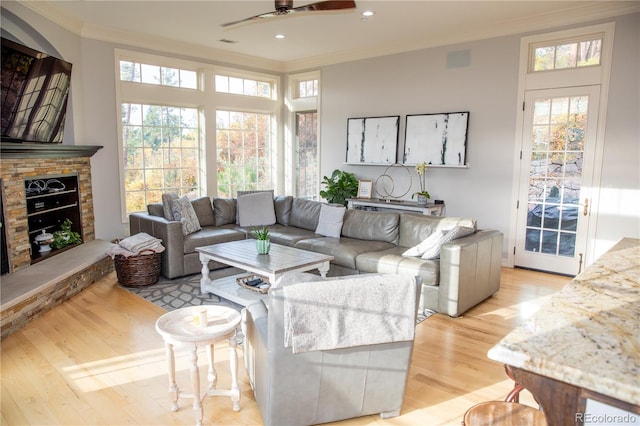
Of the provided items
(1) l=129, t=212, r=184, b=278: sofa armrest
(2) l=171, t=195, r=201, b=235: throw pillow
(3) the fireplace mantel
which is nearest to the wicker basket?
(1) l=129, t=212, r=184, b=278: sofa armrest

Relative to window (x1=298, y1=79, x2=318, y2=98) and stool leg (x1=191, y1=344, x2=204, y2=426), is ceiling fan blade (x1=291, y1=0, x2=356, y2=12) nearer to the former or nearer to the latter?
stool leg (x1=191, y1=344, x2=204, y2=426)

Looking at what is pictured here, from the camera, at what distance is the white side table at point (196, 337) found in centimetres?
224

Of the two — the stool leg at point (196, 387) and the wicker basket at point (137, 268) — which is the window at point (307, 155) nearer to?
the wicker basket at point (137, 268)

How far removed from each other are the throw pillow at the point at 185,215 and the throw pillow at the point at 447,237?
2768mm

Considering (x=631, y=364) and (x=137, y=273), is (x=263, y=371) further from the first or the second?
(x=137, y=273)

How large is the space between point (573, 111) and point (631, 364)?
4789 mm

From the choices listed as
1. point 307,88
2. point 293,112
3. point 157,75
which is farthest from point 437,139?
point 157,75

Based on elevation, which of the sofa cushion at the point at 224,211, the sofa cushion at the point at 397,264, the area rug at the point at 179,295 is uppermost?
the sofa cushion at the point at 224,211

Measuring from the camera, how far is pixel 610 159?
4770 millimetres

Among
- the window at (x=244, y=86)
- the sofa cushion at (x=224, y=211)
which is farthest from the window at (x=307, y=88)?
the sofa cushion at (x=224, y=211)

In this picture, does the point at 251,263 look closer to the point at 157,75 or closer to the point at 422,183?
the point at 422,183

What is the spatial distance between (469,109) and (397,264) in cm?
273

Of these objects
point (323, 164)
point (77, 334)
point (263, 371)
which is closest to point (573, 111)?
point (323, 164)

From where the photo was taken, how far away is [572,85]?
4914 millimetres
